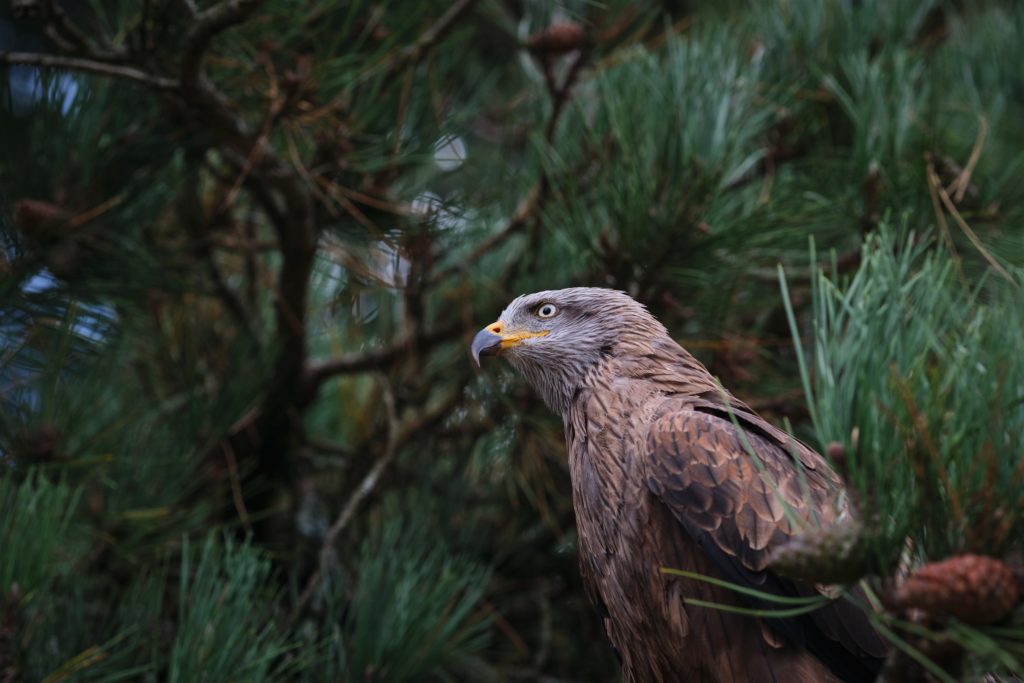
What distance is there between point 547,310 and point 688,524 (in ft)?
2.97

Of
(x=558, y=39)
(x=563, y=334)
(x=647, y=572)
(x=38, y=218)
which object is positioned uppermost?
(x=558, y=39)

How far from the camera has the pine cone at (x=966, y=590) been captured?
1260mm

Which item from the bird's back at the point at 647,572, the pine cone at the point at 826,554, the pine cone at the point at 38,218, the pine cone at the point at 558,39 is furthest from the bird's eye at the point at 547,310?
the pine cone at the point at 826,554

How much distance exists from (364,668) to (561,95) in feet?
5.85

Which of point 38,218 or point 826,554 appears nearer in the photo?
point 826,554

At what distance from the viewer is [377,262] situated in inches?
133

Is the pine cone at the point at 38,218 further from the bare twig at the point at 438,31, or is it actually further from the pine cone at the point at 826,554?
the pine cone at the point at 826,554

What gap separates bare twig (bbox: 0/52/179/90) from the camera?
2.55m

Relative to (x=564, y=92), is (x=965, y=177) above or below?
below

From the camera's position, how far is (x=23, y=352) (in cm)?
303

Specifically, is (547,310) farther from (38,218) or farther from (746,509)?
(38,218)

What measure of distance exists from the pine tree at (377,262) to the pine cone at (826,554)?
3.92ft

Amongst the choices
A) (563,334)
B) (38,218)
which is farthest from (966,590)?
(38,218)

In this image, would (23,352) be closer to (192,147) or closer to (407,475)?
(192,147)
